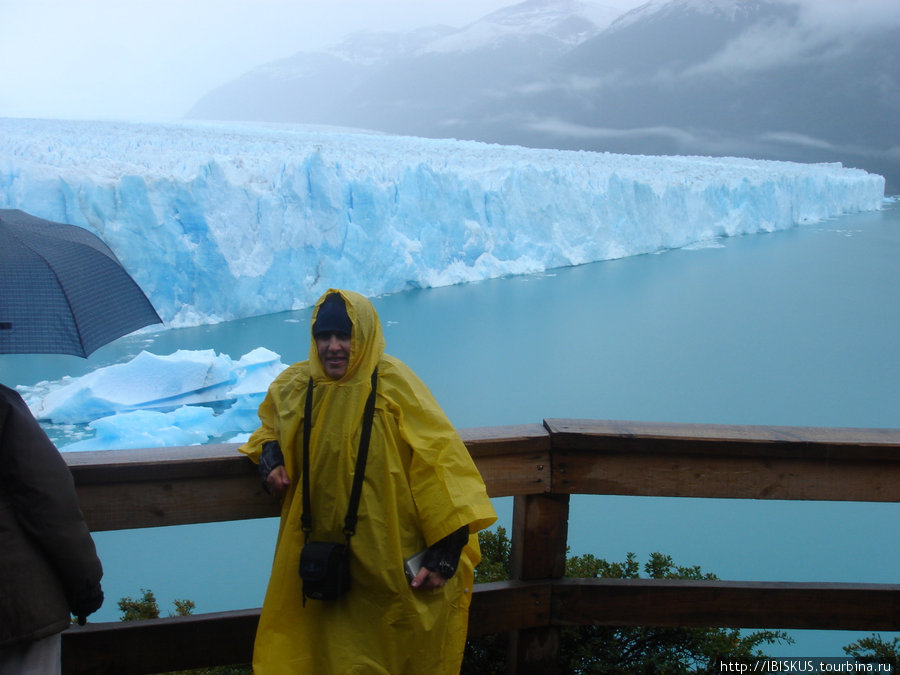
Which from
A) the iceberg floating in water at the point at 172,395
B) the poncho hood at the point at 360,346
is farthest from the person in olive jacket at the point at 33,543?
the iceberg floating in water at the point at 172,395

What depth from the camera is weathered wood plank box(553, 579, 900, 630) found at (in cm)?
132

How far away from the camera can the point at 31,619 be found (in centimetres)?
91

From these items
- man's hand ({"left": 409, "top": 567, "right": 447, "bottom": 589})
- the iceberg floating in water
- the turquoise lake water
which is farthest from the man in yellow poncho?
the iceberg floating in water

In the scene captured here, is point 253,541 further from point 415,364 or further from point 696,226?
point 696,226

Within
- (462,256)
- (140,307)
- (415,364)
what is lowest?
(140,307)

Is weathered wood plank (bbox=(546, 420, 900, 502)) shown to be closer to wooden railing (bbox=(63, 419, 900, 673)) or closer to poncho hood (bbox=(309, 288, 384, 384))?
wooden railing (bbox=(63, 419, 900, 673))

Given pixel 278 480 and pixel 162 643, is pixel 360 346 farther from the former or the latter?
pixel 162 643

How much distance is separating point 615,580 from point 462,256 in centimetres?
984

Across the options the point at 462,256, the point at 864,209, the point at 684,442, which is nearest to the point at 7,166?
the point at 462,256

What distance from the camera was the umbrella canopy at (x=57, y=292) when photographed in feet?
3.34

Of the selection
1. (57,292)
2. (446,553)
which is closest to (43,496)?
(57,292)

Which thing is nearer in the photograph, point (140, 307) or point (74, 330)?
point (74, 330)

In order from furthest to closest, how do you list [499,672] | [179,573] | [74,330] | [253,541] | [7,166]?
[7,166] < [253,541] < [179,573] < [499,672] < [74,330]

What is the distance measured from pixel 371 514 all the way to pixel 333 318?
0.28 metres
